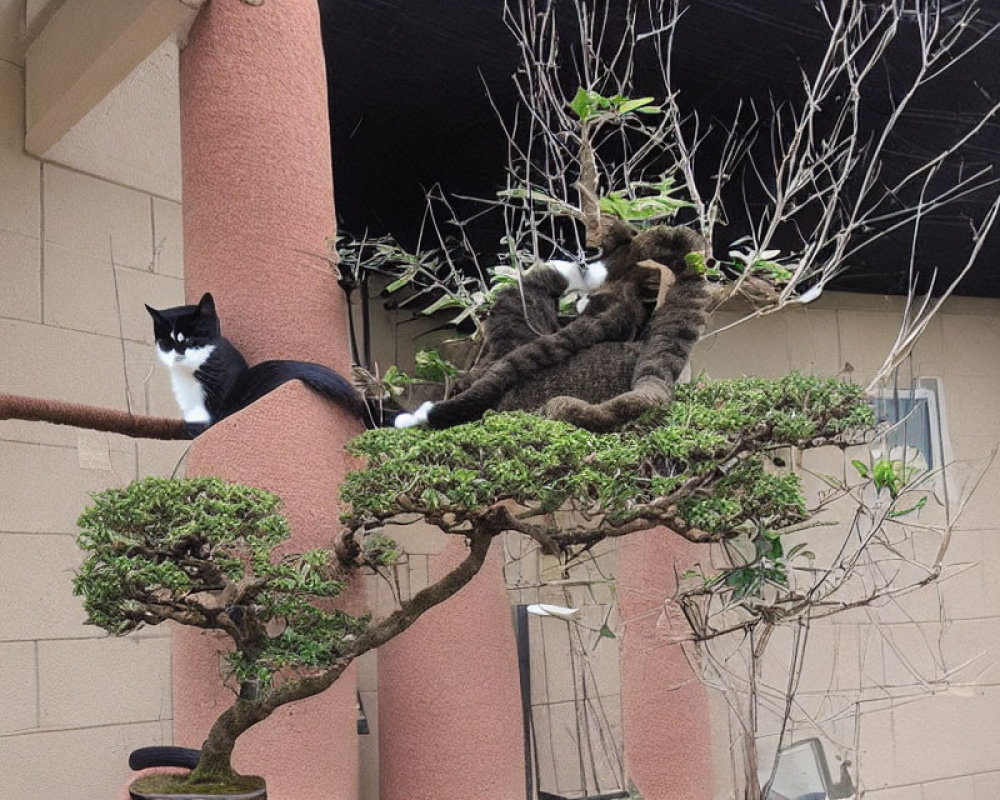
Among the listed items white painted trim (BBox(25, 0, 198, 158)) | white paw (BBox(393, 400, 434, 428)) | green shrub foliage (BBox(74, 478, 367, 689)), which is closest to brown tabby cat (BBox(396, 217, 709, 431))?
white paw (BBox(393, 400, 434, 428))

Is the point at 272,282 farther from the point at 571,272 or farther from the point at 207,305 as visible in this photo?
the point at 571,272

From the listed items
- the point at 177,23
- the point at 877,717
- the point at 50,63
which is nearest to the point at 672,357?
the point at 177,23

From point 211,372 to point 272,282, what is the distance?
161mm

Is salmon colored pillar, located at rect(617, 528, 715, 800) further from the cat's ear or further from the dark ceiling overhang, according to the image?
the cat's ear

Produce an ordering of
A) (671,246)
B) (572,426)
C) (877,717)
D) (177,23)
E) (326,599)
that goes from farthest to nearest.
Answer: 1. (877,717)
2. (177,23)
3. (326,599)
4. (671,246)
5. (572,426)

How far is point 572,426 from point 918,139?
1725 mm

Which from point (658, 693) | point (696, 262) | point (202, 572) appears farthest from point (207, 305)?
point (658, 693)

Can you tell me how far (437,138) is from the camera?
2.33m

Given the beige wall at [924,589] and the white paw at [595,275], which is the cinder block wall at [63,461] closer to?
the white paw at [595,275]

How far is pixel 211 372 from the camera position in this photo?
1.38 m

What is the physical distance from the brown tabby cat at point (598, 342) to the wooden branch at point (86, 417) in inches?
15.7

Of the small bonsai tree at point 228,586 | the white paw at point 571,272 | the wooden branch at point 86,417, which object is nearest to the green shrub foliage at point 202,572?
the small bonsai tree at point 228,586

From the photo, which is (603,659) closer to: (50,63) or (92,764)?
(92,764)

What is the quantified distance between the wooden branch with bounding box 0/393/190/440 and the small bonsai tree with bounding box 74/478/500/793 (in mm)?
307
